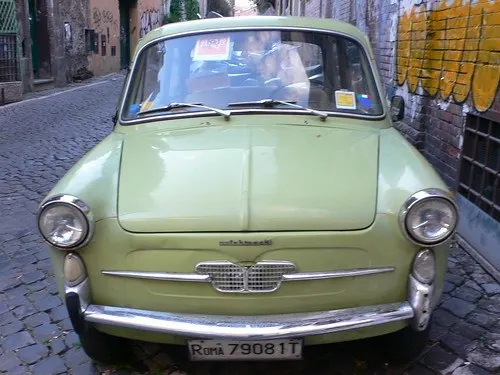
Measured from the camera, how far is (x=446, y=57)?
5277mm

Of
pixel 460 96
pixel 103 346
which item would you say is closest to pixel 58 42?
pixel 460 96

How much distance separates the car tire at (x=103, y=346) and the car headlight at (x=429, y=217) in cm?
150

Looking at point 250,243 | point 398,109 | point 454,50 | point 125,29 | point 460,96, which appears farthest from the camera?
point 125,29

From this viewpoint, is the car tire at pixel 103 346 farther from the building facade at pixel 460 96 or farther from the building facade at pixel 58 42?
the building facade at pixel 58 42

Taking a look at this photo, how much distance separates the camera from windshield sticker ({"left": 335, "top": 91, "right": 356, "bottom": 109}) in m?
3.45

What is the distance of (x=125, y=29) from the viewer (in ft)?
84.2

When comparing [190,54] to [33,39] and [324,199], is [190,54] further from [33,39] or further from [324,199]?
[33,39]

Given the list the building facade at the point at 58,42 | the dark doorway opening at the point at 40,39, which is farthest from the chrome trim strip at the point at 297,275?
the dark doorway opening at the point at 40,39

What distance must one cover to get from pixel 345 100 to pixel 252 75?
58 cm

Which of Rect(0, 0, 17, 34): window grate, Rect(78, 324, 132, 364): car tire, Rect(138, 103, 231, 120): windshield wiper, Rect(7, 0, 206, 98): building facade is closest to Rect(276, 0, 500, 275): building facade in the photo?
Rect(138, 103, 231, 120): windshield wiper

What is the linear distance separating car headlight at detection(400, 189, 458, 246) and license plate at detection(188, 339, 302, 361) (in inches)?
26.6

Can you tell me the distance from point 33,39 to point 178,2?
20.9 m

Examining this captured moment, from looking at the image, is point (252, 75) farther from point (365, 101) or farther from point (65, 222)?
point (65, 222)

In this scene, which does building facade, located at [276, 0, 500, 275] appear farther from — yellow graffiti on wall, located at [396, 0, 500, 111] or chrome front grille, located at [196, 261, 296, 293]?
chrome front grille, located at [196, 261, 296, 293]
